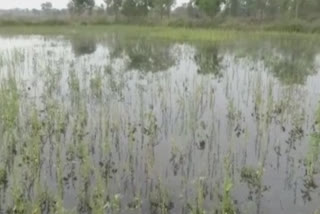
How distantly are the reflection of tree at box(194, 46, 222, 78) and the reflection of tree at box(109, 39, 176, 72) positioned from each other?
1145mm

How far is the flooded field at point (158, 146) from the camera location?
5.24 metres

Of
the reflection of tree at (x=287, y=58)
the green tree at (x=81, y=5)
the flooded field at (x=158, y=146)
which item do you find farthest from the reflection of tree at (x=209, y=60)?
the green tree at (x=81, y=5)

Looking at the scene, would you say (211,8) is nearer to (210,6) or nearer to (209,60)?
(210,6)

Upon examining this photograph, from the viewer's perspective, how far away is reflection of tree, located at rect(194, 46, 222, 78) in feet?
47.4

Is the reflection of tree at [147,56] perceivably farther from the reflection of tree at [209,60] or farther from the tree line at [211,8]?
the tree line at [211,8]

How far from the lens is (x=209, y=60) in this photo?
1692 cm

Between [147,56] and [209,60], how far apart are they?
298 centimetres

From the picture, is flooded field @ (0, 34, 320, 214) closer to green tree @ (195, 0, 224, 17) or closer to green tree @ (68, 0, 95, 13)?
green tree @ (195, 0, 224, 17)

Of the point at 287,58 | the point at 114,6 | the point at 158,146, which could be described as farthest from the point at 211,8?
the point at 158,146

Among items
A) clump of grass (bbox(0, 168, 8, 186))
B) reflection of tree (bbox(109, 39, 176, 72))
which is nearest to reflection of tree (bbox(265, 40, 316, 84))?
reflection of tree (bbox(109, 39, 176, 72))

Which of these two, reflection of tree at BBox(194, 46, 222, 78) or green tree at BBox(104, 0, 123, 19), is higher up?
green tree at BBox(104, 0, 123, 19)

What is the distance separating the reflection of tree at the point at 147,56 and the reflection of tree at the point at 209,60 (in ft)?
3.76

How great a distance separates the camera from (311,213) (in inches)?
201

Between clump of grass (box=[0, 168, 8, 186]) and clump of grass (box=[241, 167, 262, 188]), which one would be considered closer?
clump of grass (box=[0, 168, 8, 186])
